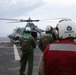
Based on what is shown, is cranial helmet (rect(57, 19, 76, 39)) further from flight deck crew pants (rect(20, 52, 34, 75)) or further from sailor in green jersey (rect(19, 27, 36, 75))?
A: flight deck crew pants (rect(20, 52, 34, 75))

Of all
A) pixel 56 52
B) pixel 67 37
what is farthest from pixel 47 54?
pixel 67 37

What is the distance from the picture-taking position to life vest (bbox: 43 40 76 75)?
11.4 ft

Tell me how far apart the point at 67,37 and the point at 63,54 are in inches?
14.3

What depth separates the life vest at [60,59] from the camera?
347 centimetres

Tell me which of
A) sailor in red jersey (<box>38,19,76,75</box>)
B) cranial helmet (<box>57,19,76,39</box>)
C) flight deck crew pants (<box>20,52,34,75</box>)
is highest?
cranial helmet (<box>57,19,76,39</box>)

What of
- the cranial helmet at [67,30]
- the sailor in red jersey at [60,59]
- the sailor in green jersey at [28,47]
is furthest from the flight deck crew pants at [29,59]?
the sailor in red jersey at [60,59]

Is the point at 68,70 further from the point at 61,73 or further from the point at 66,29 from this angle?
the point at 66,29

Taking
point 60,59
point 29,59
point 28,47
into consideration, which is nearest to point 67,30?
point 60,59

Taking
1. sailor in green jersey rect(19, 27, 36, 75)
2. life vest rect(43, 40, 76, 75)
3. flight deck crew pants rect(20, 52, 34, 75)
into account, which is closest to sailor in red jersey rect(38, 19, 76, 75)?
life vest rect(43, 40, 76, 75)

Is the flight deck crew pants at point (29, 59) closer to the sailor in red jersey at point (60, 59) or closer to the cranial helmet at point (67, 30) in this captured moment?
the cranial helmet at point (67, 30)

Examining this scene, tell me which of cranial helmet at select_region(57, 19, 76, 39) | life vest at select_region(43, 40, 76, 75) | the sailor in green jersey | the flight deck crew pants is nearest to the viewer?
life vest at select_region(43, 40, 76, 75)

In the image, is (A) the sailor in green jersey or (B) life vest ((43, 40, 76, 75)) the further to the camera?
(A) the sailor in green jersey

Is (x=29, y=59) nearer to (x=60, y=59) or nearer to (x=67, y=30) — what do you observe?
(x=67, y=30)

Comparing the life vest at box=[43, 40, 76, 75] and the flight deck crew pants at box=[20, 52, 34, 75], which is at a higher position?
the life vest at box=[43, 40, 76, 75]
